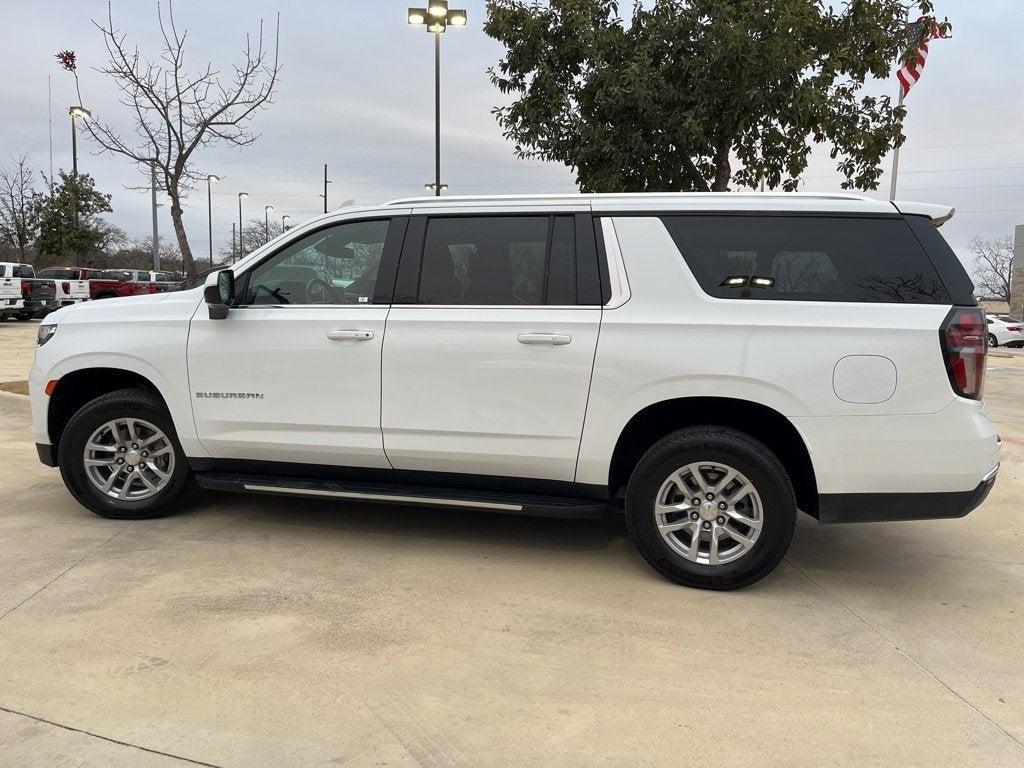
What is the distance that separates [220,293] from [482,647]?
243cm

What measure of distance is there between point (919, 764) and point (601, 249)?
2563 mm

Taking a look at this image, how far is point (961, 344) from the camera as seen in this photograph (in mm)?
3434

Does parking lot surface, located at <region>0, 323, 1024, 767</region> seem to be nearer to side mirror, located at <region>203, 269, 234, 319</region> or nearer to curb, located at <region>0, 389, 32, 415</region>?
side mirror, located at <region>203, 269, 234, 319</region>

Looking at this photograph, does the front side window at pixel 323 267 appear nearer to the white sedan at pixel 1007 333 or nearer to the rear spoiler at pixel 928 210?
the rear spoiler at pixel 928 210

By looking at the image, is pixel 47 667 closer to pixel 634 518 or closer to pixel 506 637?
pixel 506 637

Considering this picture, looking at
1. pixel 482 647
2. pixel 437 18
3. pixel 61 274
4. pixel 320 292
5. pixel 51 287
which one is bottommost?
pixel 482 647

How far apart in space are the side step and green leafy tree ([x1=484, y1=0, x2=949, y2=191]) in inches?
238

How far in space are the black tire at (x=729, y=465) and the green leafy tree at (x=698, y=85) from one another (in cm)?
590

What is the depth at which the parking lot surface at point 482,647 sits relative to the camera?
99.5 inches

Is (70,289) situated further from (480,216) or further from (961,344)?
(961,344)

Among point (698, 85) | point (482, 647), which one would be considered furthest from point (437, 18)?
point (482, 647)

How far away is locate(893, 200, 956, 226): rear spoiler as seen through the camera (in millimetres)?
3582

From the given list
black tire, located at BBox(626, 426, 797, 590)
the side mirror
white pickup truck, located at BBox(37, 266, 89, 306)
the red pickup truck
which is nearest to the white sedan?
black tire, located at BBox(626, 426, 797, 590)

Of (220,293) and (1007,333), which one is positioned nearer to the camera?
(220,293)
